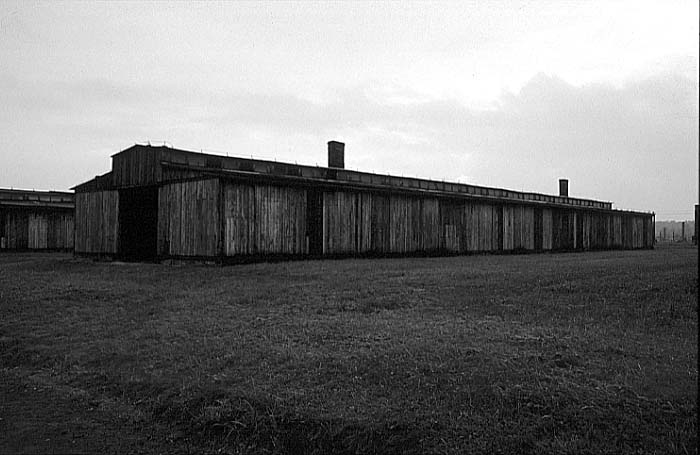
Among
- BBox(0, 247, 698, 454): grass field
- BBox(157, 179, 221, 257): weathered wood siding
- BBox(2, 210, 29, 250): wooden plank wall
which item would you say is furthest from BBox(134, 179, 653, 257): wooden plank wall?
BBox(2, 210, 29, 250): wooden plank wall

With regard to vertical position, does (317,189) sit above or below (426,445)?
above

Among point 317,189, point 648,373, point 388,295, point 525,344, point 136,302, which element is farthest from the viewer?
point 317,189

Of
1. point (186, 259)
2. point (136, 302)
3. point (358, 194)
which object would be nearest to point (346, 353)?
point (136, 302)

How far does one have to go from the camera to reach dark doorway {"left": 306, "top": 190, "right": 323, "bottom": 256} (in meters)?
33.3

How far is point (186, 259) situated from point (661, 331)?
2311cm

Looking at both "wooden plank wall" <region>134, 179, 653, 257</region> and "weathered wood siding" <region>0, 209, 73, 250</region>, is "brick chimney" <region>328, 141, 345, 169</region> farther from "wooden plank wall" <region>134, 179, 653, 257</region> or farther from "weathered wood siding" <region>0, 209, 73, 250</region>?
"weathered wood siding" <region>0, 209, 73, 250</region>

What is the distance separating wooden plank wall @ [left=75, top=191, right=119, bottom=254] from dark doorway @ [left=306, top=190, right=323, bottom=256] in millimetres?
11877

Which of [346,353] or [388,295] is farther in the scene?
[388,295]

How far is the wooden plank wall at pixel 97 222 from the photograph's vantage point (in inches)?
1506

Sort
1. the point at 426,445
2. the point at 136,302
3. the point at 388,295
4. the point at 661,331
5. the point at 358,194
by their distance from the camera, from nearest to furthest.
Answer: the point at 426,445 < the point at 661,331 < the point at 388,295 < the point at 136,302 < the point at 358,194

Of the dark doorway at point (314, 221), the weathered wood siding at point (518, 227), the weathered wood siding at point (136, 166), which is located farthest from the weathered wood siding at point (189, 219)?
the weathered wood siding at point (518, 227)

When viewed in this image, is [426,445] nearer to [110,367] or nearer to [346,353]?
[346,353]

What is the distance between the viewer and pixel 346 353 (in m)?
11.7

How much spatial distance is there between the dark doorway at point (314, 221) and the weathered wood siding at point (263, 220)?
0.27m
